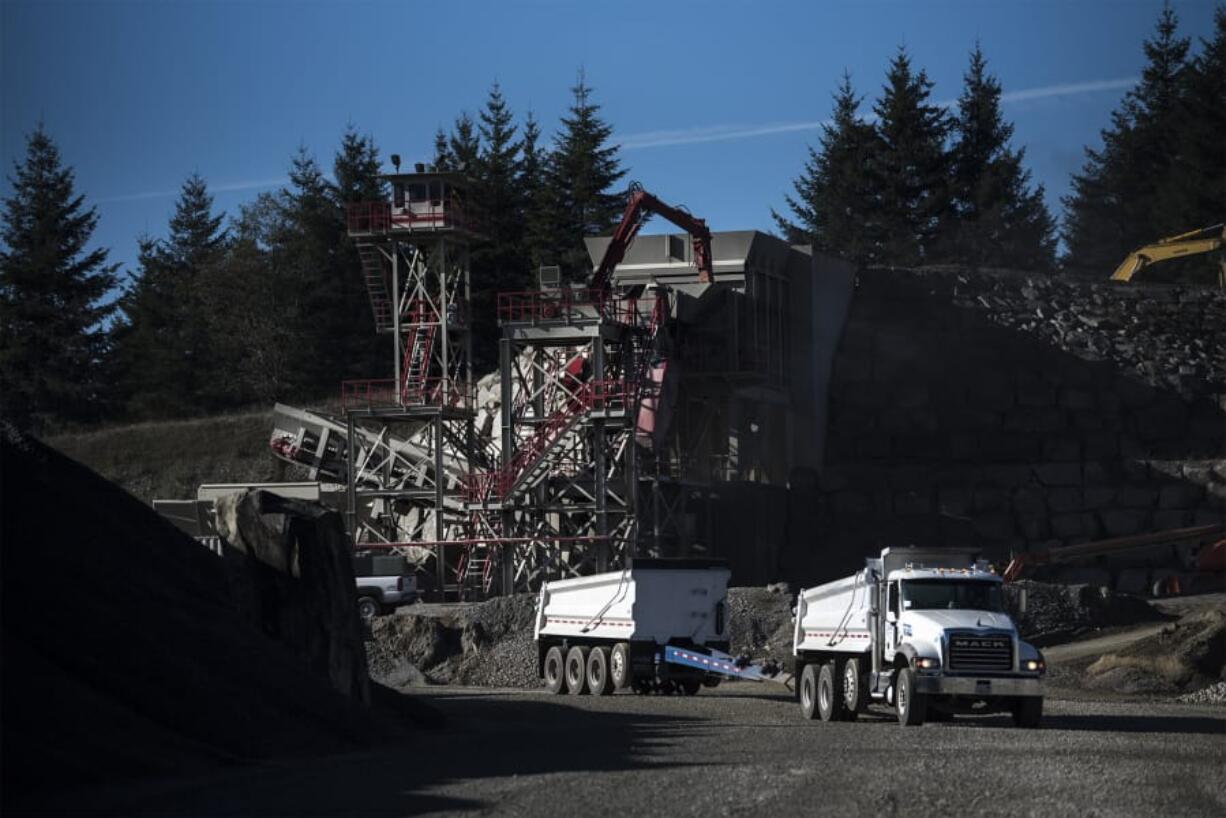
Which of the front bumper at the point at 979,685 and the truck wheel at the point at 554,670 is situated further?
the truck wheel at the point at 554,670

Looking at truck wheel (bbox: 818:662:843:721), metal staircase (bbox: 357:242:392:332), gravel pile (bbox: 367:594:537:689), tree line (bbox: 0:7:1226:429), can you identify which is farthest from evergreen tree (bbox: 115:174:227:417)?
truck wheel (bbox: 818:662:843:721)

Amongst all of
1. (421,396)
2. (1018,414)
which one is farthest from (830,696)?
(1018,414)

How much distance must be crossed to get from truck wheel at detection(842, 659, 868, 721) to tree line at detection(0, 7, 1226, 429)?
2131 inches

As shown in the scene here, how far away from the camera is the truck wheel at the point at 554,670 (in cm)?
3791

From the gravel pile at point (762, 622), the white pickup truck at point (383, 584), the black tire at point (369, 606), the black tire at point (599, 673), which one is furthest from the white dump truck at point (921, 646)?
the white pickup truck at point (383, 584)

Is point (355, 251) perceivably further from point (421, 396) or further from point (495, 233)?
point (421, 396)

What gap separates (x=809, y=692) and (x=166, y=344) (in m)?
70.0

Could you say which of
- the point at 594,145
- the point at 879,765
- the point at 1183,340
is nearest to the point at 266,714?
the point at 879,765

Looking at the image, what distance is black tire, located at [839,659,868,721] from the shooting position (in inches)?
1120

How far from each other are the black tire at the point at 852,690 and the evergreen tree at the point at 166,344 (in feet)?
212

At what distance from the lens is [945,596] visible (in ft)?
90.0

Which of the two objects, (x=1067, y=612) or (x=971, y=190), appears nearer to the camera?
(x=1067, y=612)

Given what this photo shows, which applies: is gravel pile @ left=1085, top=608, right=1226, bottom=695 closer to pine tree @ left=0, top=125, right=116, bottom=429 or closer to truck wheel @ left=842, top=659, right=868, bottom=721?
truck wheel @ left=842, top=659, right=868, bottom=721

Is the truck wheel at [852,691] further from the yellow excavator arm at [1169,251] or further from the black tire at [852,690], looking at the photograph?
the yellow excavator arm at [1169,251]
